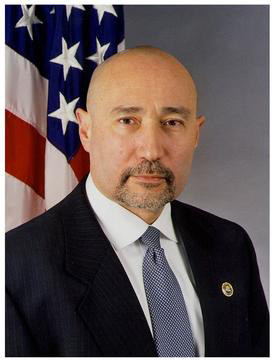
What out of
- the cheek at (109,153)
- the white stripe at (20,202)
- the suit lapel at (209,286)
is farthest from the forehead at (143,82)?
the white stripe at (20,202)

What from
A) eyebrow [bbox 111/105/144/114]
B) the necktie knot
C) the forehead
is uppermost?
the forehead

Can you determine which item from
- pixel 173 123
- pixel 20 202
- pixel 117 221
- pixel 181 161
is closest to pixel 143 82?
pixel 173 123

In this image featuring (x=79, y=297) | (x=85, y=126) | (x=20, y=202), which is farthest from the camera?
(x=20, y=202)

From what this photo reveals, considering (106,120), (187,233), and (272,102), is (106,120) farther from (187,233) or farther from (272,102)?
(272,102)

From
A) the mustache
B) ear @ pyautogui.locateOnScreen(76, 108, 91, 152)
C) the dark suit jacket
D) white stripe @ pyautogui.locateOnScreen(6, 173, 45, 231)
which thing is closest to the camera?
the dark suit jacket

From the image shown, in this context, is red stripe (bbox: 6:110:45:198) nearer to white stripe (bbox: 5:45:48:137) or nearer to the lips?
white stripe (bbox: 5:45:48:137)

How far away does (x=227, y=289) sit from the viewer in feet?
4.51

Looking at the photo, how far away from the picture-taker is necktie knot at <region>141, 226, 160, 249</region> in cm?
129

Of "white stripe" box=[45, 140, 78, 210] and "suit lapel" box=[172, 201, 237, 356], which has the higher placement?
"white stripe" box=[45, 140, 78, 210]

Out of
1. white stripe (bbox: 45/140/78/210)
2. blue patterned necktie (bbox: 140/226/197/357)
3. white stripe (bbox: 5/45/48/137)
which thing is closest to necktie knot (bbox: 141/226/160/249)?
blue patterned necktie (bbox: 140/226/197/357)

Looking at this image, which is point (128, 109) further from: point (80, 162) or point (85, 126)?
point (80, 162)

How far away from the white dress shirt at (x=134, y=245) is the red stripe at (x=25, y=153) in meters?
0.39

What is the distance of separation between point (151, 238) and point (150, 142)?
287 millimetres
